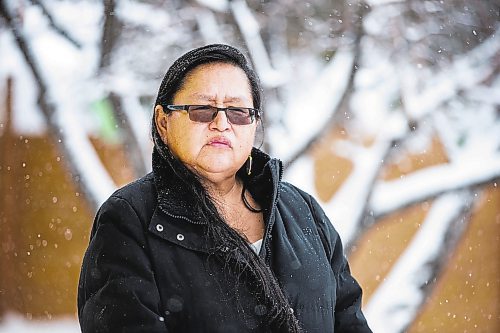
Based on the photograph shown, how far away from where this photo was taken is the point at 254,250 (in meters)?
1.45

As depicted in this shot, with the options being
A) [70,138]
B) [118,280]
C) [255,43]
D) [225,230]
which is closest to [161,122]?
[225,230]

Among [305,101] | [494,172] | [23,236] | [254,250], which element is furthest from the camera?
[494,172]

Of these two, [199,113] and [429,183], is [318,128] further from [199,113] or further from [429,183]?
[199,113]

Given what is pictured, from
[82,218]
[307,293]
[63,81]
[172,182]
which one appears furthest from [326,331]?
[63,81]

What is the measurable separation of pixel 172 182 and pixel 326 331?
454mm

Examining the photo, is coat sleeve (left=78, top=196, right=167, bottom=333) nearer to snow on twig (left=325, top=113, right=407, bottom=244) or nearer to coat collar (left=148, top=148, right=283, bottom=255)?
coat collar (left=148, top=148, right=283, bottom=255)

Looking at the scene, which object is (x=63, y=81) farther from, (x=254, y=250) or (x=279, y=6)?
(x=254, y=250)

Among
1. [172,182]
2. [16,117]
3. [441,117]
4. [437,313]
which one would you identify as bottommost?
[437,313]

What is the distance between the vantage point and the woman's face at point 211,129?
1457mm

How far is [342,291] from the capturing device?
5.29 feet

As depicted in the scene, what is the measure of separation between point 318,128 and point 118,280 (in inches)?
69.6

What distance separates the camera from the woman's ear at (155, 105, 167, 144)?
4.95ft

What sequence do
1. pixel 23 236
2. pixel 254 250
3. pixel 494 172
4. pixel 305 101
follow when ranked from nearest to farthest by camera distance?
pixel 254 250, pixel 23 236, pixel 305 101, pixel 494 172

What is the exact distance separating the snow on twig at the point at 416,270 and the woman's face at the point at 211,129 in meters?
1.73
